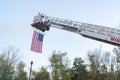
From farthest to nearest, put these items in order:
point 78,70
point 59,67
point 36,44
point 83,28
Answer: point 78,70
point 59,67
point 36,44
point 83,28

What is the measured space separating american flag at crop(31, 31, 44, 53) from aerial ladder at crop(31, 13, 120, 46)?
2.26ft

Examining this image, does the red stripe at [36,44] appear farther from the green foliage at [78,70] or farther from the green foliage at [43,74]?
the green foliage at [78,70]

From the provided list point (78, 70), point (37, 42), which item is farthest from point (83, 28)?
point (78, 70)

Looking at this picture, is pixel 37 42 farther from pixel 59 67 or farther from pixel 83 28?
pixel 59 67

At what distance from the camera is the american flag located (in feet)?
97.2

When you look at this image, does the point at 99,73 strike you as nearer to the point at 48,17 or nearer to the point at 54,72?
the point at 54,72

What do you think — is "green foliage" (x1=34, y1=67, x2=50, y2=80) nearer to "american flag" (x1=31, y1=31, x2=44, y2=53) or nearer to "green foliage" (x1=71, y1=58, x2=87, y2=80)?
"green foliage" (x1=71, y1=58, x2=87, y2=80)

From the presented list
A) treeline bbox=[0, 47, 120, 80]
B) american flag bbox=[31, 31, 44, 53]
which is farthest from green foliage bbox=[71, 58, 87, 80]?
american flag bbox=[31, 31, 44, 53]

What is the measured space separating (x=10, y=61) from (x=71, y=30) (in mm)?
40749

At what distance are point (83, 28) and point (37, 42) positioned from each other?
5.41m

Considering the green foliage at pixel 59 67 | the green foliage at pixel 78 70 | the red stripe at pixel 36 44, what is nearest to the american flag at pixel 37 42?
the red stripe at pixel 36 44

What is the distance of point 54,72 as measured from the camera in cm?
5506

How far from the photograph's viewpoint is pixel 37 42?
29969mm

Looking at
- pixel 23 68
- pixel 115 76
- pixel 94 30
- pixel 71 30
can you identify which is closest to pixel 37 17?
pixel 71 30
